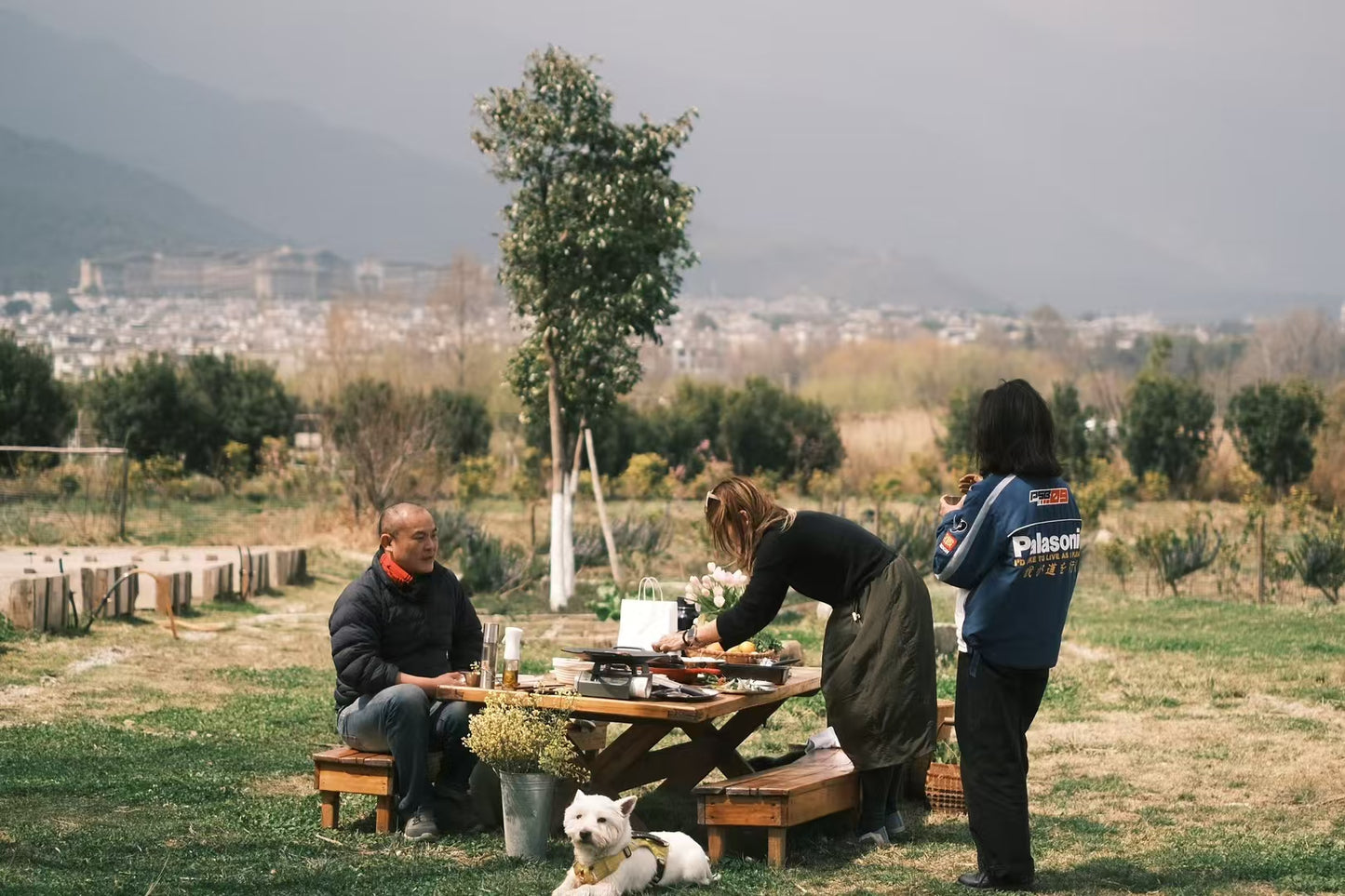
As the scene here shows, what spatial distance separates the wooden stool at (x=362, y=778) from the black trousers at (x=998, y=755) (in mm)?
2158

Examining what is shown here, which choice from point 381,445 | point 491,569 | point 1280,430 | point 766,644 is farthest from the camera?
point 1280,430

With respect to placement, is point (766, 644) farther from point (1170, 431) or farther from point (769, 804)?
point (1170, 431)

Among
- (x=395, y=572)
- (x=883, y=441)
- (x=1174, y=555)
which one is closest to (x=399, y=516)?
(x=395, y=572)

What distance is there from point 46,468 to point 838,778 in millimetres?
22770

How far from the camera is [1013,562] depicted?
5363 mm

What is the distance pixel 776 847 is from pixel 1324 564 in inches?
429

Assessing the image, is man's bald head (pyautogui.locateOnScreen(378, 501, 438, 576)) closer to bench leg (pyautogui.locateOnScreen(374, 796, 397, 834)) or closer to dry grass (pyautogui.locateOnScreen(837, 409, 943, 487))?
bench leg (pyautogui.locateOnScreen(374, 796, 397, 834))

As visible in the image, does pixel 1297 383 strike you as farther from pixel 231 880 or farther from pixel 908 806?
pixel 231 880

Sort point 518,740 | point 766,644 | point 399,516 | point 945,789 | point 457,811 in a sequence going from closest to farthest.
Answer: point 518,740, point 399,516, point 457,811, point 945,789, point 766,644

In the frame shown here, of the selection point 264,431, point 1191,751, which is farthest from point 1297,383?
point 1191,751

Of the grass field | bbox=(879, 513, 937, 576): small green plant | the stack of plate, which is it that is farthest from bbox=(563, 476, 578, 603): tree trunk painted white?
the stack of plate

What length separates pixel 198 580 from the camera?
15.0m

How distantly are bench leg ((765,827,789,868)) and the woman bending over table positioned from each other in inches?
19.6

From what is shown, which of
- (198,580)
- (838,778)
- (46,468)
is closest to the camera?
(838,778)
